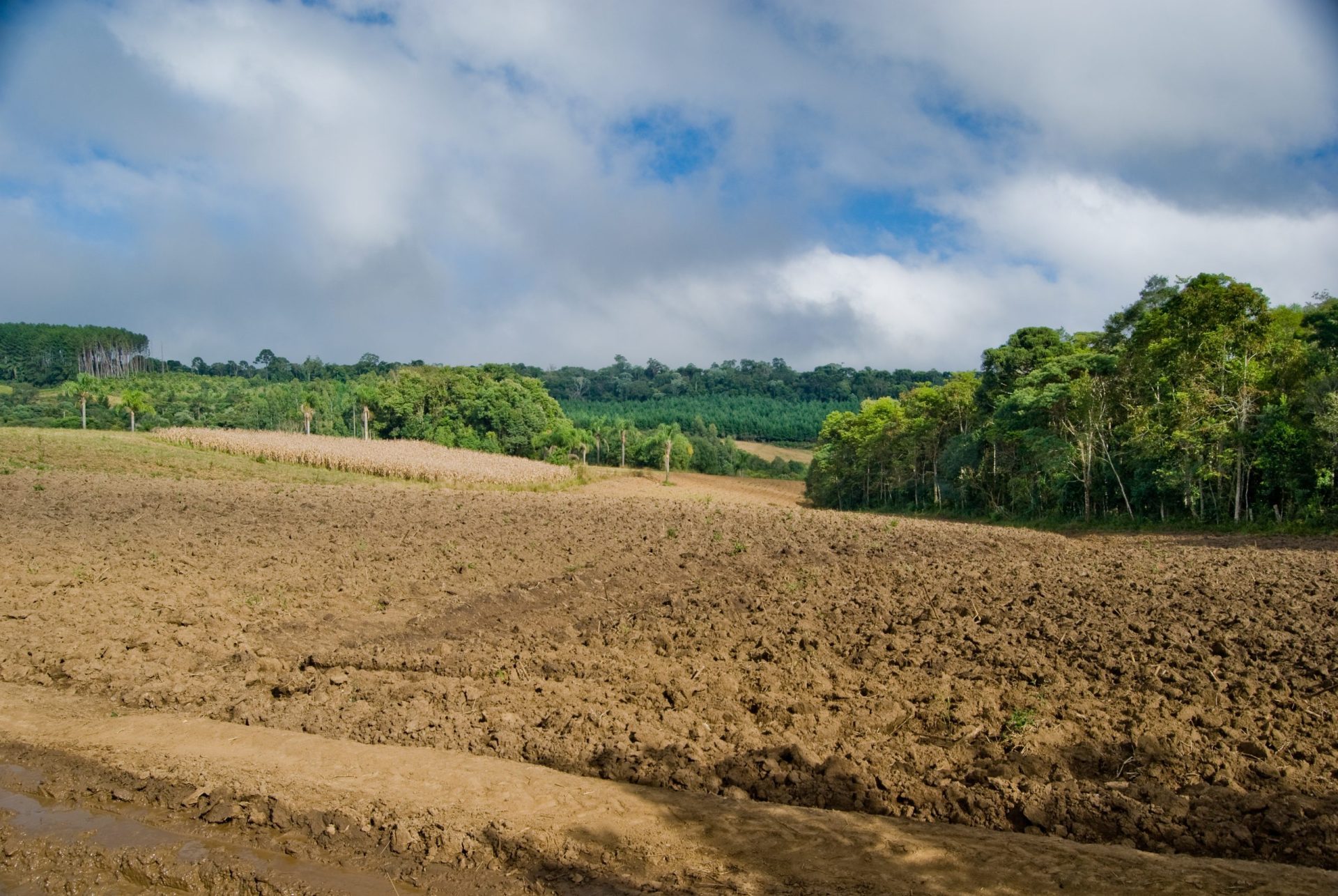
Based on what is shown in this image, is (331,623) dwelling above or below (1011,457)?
below

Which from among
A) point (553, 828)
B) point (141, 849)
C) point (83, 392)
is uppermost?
point (83, 392)

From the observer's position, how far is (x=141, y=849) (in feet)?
19.2

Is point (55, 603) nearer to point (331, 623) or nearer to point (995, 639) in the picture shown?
point (331, 623)

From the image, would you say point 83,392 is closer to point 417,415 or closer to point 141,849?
point 417,415

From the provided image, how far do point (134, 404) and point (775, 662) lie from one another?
76.9 meters

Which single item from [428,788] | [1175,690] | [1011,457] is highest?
[1011,457]

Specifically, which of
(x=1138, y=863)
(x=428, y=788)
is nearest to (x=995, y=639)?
(x=1138, y=863)

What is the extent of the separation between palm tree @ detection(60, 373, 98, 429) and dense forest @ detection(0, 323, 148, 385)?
42.3 meters

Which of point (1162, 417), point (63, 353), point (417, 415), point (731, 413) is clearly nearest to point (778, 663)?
point (1162, 417)

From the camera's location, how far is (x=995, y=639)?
34.8ft

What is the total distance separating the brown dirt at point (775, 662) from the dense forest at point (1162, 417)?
9.89 metres

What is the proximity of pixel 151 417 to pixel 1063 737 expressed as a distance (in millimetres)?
90045

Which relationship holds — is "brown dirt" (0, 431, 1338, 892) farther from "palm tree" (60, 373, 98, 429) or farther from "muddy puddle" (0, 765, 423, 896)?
"palm tree" (60, 373, 98, 429)

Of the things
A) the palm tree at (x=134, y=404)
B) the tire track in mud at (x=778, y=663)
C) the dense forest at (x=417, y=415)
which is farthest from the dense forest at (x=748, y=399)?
the tire track in mud at (x=778, y=663)
